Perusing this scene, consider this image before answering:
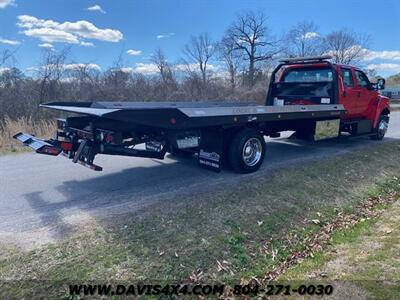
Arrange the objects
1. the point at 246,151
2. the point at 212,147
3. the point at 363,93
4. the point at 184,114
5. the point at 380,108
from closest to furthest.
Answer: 1. the point at 184,114
2. the point at 212,147
3. the point at 246,151
4. the point at 363,93
5. the point at 380,108

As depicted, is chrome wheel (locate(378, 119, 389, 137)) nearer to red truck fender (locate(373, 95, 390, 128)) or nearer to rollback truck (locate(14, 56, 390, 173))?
red truck fender (locate(373, 95, 390, 128))

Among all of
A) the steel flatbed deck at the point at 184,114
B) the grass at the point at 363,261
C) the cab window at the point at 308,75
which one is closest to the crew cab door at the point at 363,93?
the cab window at the point at 308,75

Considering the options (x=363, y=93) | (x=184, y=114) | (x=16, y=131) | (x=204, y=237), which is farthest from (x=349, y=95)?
(x=16, y=131)

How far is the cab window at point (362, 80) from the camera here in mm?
10116

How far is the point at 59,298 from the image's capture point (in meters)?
3.22

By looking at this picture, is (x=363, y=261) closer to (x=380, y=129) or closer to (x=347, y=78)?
(x=347, y=78)

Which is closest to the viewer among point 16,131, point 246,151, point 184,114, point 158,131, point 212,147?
point 184,114

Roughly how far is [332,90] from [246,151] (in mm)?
3801

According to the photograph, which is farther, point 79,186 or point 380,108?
point 380,108

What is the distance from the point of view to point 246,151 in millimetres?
6855

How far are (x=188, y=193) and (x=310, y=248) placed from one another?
1.95m

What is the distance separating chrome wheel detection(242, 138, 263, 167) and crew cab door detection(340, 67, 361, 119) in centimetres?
356

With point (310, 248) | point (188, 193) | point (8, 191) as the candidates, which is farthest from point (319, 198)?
point (8, 191)

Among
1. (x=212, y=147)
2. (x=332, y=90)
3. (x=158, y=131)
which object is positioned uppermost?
(x=332, y=90)
